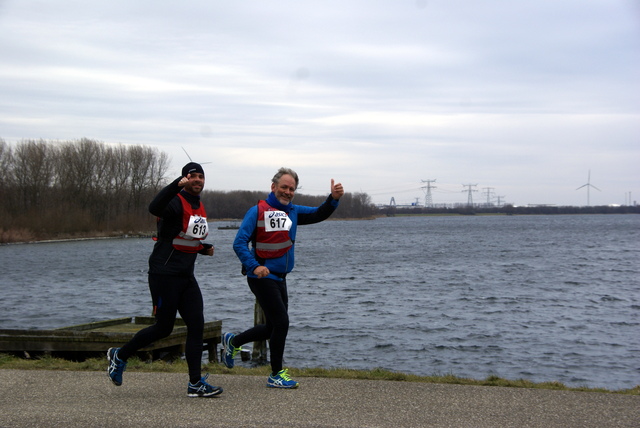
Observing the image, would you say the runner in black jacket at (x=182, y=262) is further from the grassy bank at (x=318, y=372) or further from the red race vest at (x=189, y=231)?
the grassy bank at (x=318, y=372)

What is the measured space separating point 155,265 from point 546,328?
17060 mm

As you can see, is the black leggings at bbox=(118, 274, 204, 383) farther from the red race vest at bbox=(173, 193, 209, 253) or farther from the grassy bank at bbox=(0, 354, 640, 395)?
the grassy bank at bbox=(0, 354, 640, 395)

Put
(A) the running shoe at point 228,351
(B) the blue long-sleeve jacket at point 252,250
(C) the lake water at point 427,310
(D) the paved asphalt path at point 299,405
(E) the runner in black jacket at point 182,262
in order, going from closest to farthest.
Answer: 1. (D) the paved asphalt path at point 299,405
2. (E) the runner in black jacket at point 182,262
3. (B) the blue long-sleeve jacket at point 252,250
4. (A) the running shoe at point 228,351
5. (C) the lake water at point 427,310

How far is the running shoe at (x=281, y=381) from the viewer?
674 centimetres

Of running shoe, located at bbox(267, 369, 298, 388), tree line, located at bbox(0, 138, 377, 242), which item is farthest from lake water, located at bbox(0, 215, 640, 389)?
tree line, located at bbox(0, 138, 377, 242)

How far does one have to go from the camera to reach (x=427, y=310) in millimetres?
24750

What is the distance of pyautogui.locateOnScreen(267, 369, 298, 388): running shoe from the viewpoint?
6738 millimetres

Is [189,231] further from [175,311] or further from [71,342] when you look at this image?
[71,342]

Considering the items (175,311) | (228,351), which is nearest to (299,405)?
(175,311)

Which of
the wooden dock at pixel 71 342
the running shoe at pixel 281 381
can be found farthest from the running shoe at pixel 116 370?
the wooden dock at pixel 71 342

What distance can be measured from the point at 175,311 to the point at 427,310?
19.1 metres

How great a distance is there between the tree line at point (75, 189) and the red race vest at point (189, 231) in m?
84.6

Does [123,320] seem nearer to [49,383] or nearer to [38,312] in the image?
[49,383]

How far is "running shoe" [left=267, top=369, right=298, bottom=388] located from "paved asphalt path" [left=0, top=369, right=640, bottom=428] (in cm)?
8
